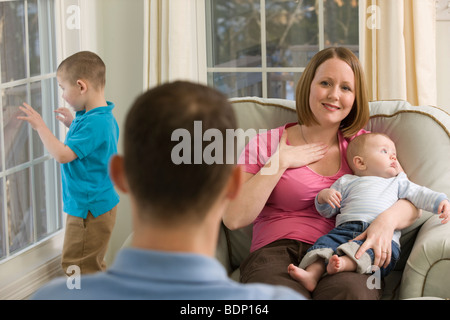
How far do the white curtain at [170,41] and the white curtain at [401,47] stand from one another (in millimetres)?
852

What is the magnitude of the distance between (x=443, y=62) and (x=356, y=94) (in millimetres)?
878

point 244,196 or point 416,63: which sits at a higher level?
point 416,63

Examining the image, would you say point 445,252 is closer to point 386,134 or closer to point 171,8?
point 386,134

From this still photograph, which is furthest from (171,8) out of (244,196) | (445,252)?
(445,252)

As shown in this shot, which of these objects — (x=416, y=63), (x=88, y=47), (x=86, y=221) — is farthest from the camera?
(x=88, y=47)

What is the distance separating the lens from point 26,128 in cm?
261

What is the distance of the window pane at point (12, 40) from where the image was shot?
2.46 meters

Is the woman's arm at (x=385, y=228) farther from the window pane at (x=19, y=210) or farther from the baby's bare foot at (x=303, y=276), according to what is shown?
the window pane at (x=19, y=210)

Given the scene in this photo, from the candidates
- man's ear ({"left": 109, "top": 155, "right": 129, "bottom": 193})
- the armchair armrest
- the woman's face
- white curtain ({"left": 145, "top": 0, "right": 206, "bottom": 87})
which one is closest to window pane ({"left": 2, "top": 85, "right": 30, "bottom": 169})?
white curtain ({"left": 145, "top": 0, "right": 206, "bottom": 87})

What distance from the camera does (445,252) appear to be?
180 centimetres

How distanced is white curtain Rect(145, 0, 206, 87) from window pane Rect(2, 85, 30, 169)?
0.71m

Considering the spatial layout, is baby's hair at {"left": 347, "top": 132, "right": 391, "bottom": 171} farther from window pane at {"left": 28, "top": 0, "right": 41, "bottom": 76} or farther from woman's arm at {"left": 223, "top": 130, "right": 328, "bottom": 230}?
window pane at {"left": 28, "top": 0, "right": 41, "bottom": 76}

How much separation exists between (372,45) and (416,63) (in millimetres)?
208

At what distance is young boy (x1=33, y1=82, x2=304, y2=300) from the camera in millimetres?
750
